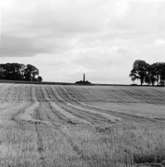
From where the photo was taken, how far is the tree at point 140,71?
115812 millimetres

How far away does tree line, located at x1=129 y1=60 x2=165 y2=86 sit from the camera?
368ft

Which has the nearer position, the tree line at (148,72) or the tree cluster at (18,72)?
the tree line at (148,72)

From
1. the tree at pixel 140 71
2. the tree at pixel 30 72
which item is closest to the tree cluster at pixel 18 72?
the tree at pixel 30 72

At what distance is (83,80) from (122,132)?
3827 inches

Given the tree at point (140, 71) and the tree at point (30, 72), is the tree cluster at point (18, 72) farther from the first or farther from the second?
the tree at point (140, 71)

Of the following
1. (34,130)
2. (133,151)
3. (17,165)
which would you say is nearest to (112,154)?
(133,151)

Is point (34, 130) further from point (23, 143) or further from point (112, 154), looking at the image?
point (112, 154)

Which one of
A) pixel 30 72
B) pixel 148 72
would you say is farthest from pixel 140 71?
pixel 30 72

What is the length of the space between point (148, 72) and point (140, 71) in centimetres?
260

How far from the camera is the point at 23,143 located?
11.9m

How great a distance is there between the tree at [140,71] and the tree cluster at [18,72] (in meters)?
34.8

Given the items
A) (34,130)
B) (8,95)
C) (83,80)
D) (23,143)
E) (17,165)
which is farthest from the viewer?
(83,80)

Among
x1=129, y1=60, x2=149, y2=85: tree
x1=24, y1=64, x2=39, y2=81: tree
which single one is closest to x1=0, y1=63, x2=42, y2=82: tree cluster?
x1=24, y1=64, x2=39, y2=81: tree

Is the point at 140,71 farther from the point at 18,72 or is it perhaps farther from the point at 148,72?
the point at 18,72
